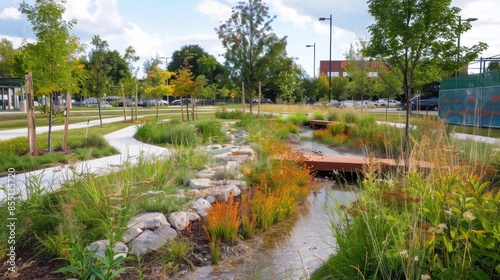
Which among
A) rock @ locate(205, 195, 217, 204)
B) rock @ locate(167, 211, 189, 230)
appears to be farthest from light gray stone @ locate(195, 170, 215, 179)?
rock @ locate(167, 211, 189, 230)

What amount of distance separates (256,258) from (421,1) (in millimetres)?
7924

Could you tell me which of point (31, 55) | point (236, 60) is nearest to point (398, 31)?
point (31, 55)

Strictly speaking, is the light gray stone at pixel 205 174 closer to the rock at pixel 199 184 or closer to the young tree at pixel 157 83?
the rock at pixel 199 184

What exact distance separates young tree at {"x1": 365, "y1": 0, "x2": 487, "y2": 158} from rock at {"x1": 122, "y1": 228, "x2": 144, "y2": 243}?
273 inches

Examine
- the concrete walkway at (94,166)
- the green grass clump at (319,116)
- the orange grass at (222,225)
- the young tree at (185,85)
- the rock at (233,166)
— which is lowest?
the orange grass at (222,225)

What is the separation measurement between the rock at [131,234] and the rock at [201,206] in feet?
3.32

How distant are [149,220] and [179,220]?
15.7 inches

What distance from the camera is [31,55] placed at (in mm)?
8977

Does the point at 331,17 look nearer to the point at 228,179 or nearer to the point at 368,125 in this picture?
the point at 368,125

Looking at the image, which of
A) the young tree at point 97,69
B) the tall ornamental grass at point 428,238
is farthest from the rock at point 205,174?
the young tree at point 97,69

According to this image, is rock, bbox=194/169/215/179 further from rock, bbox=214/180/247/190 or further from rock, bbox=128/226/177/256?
rock, bbox=128/226/177/256

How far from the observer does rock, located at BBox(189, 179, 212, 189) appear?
608 cm

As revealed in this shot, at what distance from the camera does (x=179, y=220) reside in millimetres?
4746

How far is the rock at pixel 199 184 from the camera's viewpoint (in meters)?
6.08
